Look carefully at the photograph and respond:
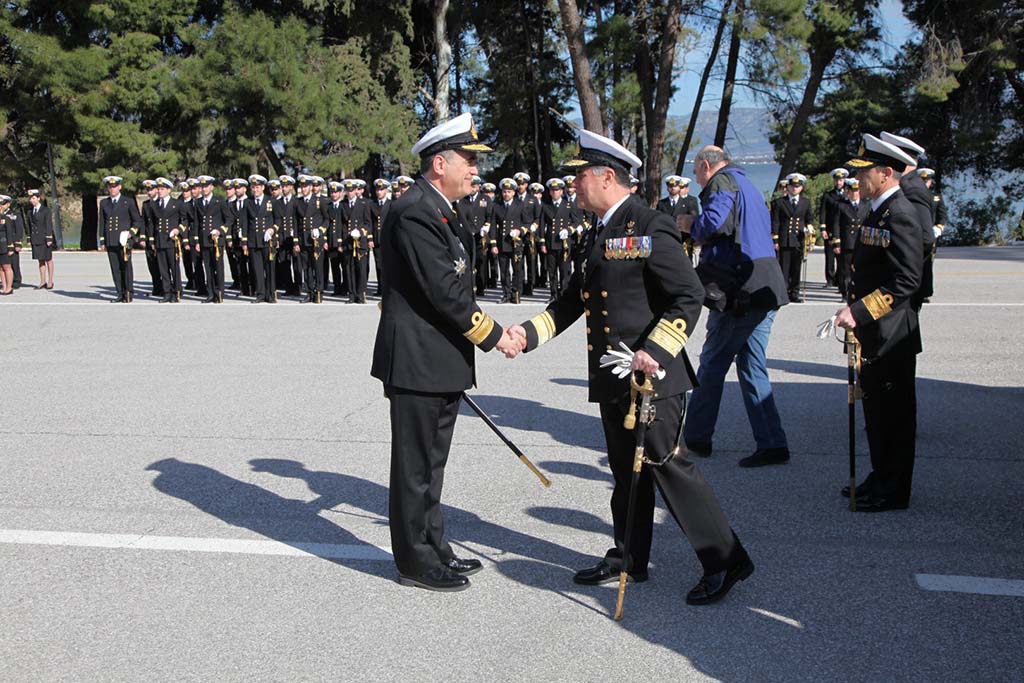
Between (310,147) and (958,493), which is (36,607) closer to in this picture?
(958,493)

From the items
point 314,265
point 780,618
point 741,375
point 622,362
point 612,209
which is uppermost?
point 612,209

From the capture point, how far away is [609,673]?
3.71 metres

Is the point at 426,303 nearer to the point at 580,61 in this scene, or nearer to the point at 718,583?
the point at 718,583

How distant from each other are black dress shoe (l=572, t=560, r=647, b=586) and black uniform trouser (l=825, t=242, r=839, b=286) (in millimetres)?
12930

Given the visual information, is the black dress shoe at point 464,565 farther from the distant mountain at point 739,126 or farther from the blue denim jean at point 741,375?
the distant mountain at point 739,126

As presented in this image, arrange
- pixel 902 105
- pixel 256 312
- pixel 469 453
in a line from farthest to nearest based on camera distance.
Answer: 1. pixel 902 105
2. pixel 256 312
3. pixel 469 453

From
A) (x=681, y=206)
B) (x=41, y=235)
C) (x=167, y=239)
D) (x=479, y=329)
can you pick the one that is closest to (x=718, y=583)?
(x=479, y=329)

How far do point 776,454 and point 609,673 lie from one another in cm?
299

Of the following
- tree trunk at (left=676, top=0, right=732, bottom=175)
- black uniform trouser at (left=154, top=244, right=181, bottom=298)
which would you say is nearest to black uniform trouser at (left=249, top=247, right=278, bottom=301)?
black uniform trouser at (left=154, top=244, right=181, bottom=298)

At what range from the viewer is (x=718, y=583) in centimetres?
430

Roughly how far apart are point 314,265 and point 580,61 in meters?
11.8

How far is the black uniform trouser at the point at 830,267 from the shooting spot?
54.6 ft

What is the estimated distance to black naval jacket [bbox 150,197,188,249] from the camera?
57.8 feet

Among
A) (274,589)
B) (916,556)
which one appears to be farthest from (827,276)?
(274,589)
